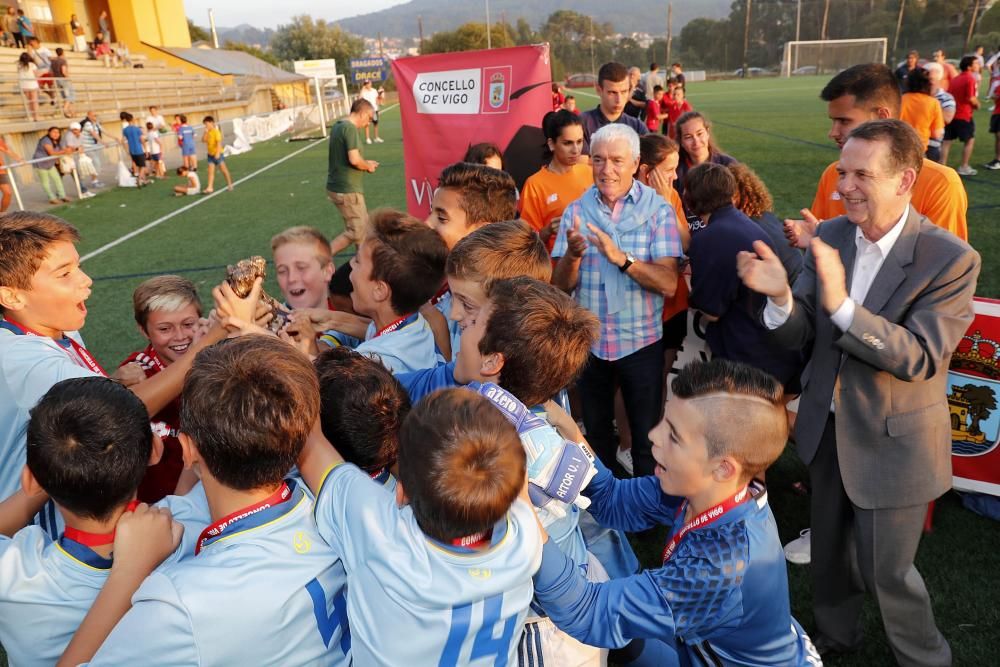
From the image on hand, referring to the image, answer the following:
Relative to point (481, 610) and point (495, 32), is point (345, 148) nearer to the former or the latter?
point (481, 610)

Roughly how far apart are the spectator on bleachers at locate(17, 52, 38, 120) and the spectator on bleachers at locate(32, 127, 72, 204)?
7.21 meters

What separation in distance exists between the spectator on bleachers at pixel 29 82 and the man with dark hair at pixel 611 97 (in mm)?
21960

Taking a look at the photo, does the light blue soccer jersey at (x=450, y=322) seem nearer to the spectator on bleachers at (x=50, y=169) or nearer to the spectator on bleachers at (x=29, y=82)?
the spectator on bleachers at (x=50, y=169)

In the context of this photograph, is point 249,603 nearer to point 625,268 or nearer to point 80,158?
point 625,268

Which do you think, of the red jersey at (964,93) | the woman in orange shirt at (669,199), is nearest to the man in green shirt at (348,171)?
the woman in orange shirt at (669,199)

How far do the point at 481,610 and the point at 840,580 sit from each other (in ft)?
6.48

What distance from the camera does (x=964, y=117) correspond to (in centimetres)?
1198

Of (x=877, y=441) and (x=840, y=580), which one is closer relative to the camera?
(x=877, y=441)

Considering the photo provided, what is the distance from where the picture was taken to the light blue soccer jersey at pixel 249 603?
1.34 m

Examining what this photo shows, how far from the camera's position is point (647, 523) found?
84.4 inches

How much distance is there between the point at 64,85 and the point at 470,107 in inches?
967

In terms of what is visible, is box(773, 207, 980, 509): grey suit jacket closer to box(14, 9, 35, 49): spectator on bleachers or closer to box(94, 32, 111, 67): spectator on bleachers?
box(14, 9, 35, 49): spectator on bleachers

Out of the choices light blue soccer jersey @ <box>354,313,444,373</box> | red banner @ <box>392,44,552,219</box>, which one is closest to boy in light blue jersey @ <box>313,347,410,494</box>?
light blue soccer jersey @ <box>354,313,444,373</box>

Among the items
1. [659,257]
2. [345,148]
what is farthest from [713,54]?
[659,257]
